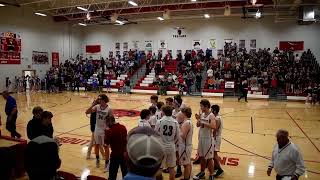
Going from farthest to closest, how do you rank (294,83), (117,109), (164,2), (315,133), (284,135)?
(164,2)
(294,83)
(117,109)
(315,133)
(284,135)

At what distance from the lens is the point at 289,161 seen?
4613mm

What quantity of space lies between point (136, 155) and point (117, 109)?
15920mm

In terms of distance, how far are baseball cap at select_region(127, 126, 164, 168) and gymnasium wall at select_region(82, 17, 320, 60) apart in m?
29.8

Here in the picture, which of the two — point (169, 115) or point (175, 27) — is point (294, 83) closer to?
point (175, 27)

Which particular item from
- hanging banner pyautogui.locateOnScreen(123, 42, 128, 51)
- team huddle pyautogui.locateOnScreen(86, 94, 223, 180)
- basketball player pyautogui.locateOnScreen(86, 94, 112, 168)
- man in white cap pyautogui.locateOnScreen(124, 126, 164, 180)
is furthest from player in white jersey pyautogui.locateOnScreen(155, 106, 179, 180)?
hanging banner pyautogui.locateOnScreen(123, 42, 128, 51)

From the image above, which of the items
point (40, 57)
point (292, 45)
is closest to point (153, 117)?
point (292, 45)

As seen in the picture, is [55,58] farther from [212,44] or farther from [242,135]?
[242,135]

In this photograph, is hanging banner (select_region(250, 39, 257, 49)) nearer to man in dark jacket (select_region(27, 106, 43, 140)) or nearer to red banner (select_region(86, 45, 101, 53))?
red banner (select_region(86, 45, 101, 53))

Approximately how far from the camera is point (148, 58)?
32094 millimetres

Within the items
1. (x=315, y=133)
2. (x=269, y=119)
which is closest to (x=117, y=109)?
(x=269, y=119)

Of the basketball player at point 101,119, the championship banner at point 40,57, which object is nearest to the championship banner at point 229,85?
the championship banner at point 40,57

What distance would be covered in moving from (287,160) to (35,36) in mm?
31532

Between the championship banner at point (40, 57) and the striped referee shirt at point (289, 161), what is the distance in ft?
101

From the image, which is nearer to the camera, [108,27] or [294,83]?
[294,83]
